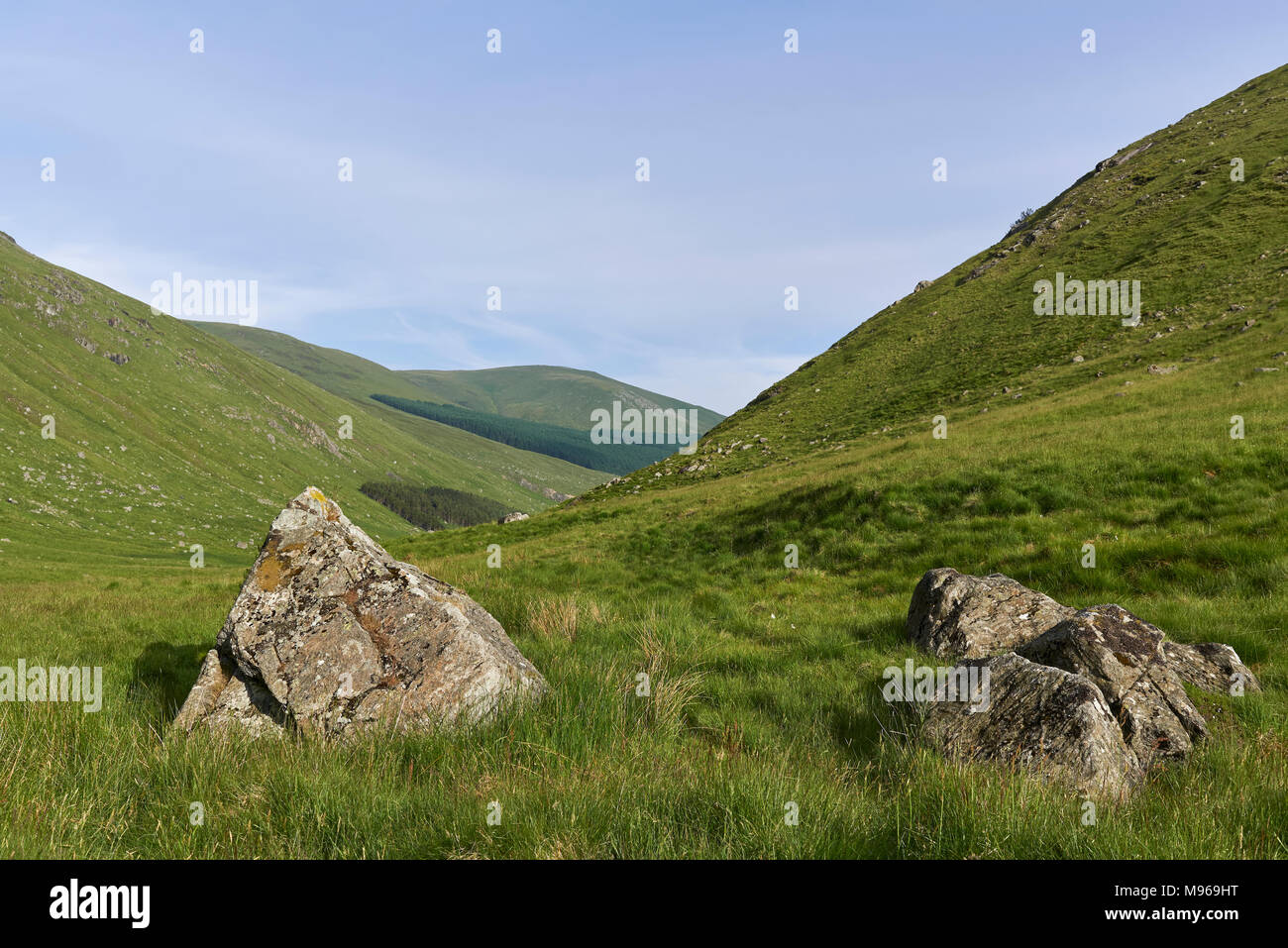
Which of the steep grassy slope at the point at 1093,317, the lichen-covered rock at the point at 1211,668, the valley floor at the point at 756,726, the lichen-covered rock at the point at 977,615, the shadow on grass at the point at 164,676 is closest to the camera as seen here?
the valley floor at the point at 756,726

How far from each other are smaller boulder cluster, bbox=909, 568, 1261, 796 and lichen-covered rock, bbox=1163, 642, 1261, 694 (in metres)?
0.01

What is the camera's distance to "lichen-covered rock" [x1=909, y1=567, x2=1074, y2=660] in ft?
28.9

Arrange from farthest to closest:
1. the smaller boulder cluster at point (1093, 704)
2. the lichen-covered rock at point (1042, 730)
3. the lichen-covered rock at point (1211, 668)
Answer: the lichen-covered rock at point (1211, 668) < the smaller boulder cluster at point (1093, 704) < the lichen-covered rock at point (1042, 730)

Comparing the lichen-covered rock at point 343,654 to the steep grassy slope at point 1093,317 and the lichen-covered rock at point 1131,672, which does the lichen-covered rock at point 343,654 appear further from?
the steep grassy slope at point 1093,317

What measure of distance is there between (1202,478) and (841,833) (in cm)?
1688

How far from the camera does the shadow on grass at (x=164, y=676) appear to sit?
702cm

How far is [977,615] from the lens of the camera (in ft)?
30.2

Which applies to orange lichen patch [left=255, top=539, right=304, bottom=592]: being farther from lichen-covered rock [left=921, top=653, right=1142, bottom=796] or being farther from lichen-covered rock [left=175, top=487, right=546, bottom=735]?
lichen-covered rock [left=921, top=653, right=1142, bottom=796]

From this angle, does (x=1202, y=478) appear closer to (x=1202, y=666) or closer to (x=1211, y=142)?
(x=1202, y=666)

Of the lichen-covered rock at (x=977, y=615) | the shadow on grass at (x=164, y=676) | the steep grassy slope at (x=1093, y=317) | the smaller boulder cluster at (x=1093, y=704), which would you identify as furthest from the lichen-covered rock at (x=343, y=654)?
the steep grassy slope at (x=1093, y=317)

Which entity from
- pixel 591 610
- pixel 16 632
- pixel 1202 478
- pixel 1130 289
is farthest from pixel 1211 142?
pixel 16 632

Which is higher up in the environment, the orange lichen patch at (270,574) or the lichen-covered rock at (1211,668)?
the orange lichen patch at (270,574)

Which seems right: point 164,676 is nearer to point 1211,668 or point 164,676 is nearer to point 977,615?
point 977,615

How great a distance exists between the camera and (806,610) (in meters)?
12.9
